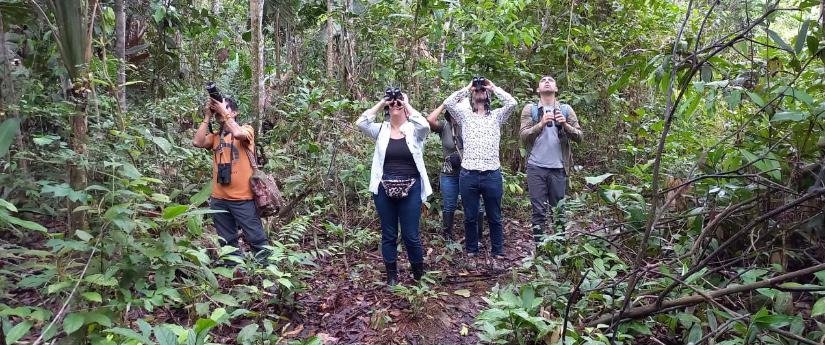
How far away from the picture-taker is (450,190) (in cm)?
568

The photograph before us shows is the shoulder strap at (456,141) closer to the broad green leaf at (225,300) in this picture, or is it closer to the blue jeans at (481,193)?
the blue jeans at (481,193)

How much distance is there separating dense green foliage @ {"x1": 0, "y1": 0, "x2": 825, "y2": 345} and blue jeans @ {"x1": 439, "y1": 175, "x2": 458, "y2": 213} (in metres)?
0.46

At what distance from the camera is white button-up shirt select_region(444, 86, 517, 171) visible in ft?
16.3

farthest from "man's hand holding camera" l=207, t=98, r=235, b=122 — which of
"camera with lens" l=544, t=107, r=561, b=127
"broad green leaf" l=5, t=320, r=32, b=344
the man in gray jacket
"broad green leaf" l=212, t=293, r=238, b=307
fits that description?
"camera with lens" l=544, t=107, r=561, b=127

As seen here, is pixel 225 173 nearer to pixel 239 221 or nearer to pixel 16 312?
pixel 239 221

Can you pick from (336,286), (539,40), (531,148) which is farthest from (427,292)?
(539,40)

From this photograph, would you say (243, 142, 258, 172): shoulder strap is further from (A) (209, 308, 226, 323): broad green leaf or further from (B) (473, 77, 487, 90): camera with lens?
(B) (473, 77, 487, 90): camera with lens

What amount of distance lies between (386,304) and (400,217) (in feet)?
2.35

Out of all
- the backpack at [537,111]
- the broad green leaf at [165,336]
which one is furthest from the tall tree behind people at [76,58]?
the backpack at [537,111]

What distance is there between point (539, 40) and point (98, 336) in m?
6.75

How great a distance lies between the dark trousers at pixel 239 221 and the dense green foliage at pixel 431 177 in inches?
7.9

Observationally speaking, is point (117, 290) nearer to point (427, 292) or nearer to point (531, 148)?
point (427, 292)

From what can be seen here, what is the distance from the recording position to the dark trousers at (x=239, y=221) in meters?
4.35

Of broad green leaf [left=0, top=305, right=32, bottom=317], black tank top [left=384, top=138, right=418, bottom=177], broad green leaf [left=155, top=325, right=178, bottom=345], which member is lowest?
broad green leaf [left=155, top=325, right=178, bottom=345]
